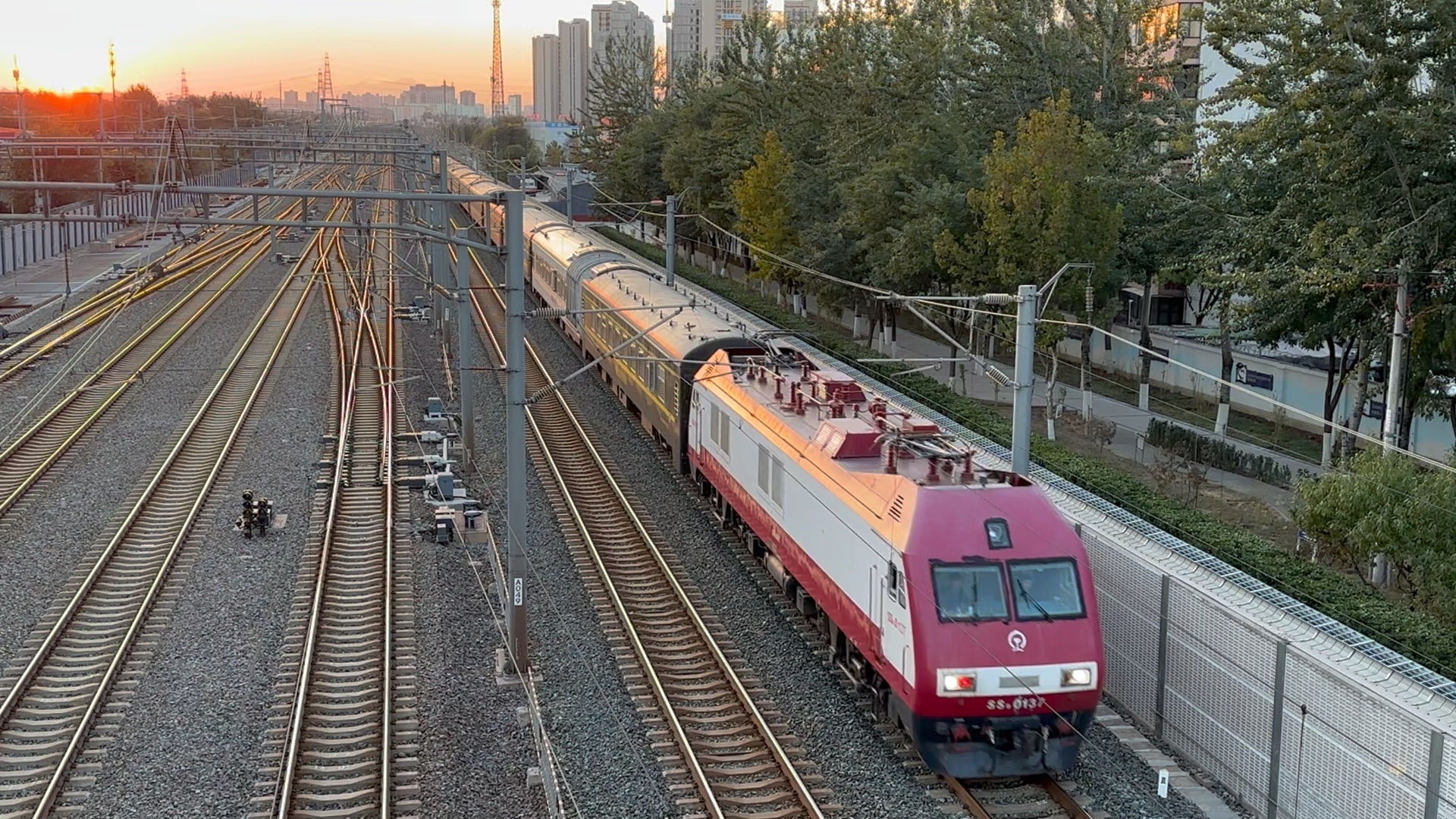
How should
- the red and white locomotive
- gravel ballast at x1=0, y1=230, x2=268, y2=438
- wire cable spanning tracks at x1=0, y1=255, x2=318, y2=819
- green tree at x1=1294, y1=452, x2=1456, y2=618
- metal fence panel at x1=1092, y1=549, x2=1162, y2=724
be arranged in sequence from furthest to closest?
gravel ballast at x1=0, y1=230, x2=268, y2=438, green tree at x1=1294, y1=452, x2=1456, y2=618, metal fence panel at x1=1092, y1=549, x2=1162, y2=724, wire cable spanning tracks at x1=0, y1=255, x2=318, y2=819, the red and white locomotive

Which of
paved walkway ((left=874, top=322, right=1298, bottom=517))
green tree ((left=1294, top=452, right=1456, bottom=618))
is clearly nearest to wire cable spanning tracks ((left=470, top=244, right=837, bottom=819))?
green tree ((left=1294, top=452, right=1456, bottom=618))

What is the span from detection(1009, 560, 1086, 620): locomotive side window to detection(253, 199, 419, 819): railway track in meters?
6.23

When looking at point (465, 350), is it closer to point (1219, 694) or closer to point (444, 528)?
point (444, 528)

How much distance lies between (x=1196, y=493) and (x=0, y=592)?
66.8 ft

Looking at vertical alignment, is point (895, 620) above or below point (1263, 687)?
above

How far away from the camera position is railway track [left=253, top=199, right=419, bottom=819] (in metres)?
13.5

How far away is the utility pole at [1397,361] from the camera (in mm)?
21812

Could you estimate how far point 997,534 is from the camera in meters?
13.6

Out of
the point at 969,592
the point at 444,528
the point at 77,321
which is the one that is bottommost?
the point at 444,528

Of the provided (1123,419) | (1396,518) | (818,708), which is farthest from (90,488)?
(1123,419)

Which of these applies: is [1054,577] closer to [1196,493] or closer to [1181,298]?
[1196,493]

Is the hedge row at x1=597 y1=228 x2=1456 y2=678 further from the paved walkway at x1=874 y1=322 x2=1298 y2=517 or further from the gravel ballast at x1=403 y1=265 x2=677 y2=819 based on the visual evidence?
the gravel ballast at x1=403 y1=265 x2=677 y2=819

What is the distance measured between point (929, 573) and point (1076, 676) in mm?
1744

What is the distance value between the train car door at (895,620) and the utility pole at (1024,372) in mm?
3737
